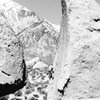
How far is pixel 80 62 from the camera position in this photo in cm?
447

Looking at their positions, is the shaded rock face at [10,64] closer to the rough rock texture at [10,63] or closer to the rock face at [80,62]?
the rough rock texture at [10,63]

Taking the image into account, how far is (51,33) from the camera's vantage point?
44.7 m

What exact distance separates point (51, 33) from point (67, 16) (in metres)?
40.0

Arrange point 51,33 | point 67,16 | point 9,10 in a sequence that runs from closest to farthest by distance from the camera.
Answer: point 67,16 < point 51,33 < point 9,10

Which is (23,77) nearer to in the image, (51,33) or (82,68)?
(82,68)

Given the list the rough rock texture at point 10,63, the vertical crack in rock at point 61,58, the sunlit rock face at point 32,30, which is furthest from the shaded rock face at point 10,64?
the sunlit rock face at point 32,30

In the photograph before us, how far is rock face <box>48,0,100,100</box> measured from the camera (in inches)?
175

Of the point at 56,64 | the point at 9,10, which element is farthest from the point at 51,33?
the point at 56,64

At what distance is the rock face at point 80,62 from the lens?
445 centimetres

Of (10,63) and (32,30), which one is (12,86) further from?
(32,30)

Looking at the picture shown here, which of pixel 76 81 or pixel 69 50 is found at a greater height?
pixel 69 50

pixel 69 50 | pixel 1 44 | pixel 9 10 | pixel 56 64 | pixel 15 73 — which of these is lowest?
pixel 9 10

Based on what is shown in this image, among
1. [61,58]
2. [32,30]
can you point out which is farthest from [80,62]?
[32,30]

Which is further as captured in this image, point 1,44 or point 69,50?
point 1,44
